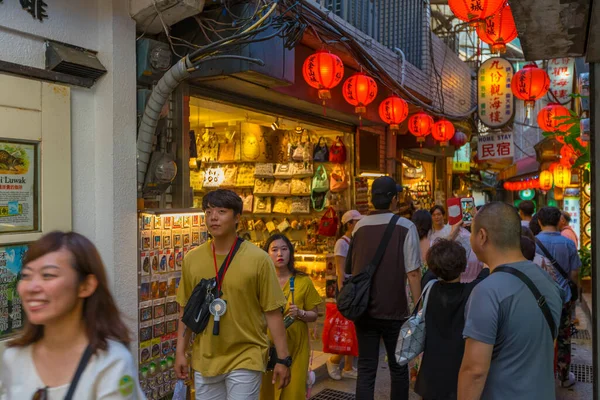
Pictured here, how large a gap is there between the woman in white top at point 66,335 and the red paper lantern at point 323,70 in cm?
552

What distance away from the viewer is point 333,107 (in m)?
9.31

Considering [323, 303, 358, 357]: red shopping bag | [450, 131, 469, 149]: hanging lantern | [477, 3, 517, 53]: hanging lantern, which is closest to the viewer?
[323, 303, 358, 357]: red shopping bag

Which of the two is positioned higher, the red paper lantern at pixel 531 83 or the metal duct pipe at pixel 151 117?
the red paper lantern at pixel 531 83

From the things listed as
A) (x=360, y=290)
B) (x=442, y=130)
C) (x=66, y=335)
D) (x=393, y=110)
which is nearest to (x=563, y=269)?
(x=360, y=290)

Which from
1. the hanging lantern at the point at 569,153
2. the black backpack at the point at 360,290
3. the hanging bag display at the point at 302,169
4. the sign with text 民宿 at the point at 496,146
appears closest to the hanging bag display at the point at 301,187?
the hanging bag display at the point at 302,169

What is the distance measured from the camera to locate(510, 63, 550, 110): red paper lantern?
1013 centimetres

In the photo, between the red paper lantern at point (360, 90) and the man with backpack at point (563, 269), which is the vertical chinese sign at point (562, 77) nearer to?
the red paper lantern at point (360, 90)

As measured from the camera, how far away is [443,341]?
13.3ft

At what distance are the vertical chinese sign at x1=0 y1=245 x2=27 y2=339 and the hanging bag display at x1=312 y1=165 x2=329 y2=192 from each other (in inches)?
251

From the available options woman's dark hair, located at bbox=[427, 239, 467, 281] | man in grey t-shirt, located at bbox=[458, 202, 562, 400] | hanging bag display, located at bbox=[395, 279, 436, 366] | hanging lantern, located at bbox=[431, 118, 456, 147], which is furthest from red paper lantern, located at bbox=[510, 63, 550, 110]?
man in grey t-shirt, located at bbox=[458, 202, 562, 400]

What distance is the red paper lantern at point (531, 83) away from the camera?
33.2 ft

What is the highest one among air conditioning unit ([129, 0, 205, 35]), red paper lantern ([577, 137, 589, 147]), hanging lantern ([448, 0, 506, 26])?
hanging lantern ([448, 0, 506, 26])

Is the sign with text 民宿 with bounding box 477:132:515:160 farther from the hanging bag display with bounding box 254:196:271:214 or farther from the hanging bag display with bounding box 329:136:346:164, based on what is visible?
the hanging bag display with bounding box 254:196:271:214

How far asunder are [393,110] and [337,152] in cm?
141
